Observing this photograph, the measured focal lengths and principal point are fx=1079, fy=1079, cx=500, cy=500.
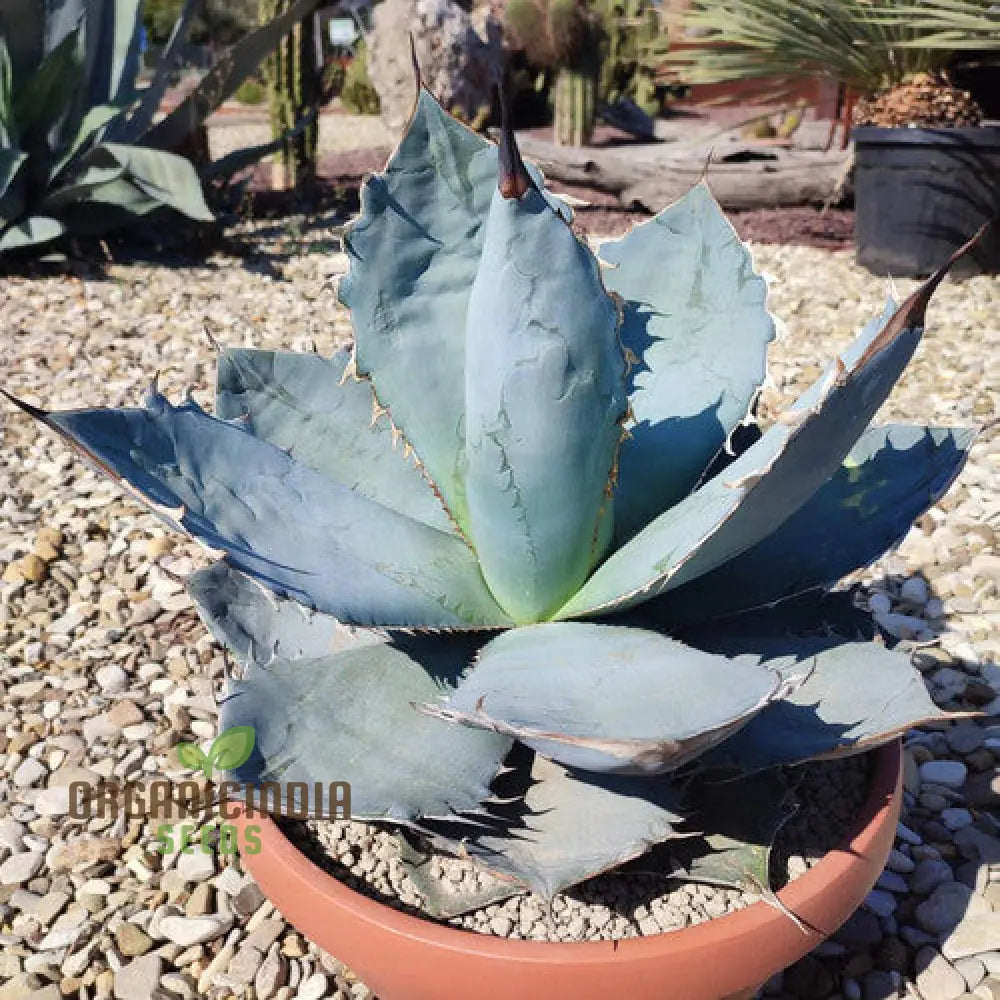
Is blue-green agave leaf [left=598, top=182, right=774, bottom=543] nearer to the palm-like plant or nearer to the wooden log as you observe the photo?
the palm-like plant

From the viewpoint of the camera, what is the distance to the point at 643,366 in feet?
3.92

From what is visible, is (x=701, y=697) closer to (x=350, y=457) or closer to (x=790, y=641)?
(x=790, y=641)

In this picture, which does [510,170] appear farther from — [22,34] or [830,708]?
[22,34]

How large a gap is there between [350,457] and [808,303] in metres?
2.83

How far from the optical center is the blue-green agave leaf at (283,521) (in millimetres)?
923

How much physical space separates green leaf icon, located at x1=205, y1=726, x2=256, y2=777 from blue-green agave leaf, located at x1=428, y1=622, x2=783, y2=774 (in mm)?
161

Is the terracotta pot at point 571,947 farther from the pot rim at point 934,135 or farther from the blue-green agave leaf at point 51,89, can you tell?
the blue-green agave leaf at point 51,89

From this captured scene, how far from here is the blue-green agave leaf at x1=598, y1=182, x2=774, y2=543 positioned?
1.12 metres

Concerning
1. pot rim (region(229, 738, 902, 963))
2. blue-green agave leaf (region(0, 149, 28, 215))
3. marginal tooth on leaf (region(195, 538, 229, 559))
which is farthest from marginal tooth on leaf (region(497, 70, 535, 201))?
blue-green agave leaf (region(0, 149, 28, 215))

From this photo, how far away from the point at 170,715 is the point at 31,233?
2.73 metres

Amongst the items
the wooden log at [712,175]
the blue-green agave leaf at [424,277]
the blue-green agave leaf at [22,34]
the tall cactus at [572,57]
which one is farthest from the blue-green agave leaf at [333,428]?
the tall cactus at [572,57]

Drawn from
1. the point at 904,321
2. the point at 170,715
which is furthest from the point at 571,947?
the point at 170,715

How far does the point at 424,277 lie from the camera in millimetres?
1054

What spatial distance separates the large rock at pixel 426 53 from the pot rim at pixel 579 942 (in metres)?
5.96
